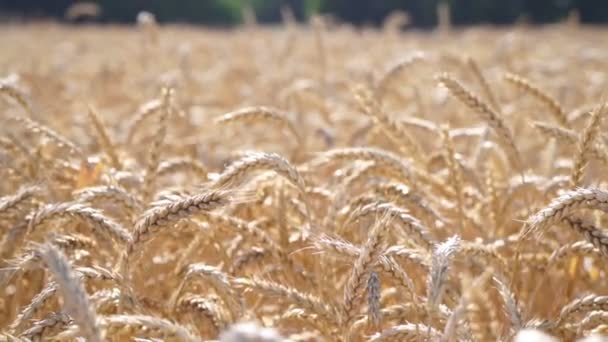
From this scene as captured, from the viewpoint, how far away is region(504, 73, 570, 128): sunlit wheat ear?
6.79 feet

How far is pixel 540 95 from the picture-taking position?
2.09 m

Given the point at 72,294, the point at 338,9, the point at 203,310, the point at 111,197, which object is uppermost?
the point at 72,294

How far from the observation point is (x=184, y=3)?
34281mm

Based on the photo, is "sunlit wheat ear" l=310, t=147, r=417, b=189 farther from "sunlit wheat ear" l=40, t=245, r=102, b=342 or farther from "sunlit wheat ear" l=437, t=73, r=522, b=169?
"sunlit wheat ear" l=40, t=245, r=102, b=342

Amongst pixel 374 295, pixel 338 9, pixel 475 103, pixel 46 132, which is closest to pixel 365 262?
pixel 374 295

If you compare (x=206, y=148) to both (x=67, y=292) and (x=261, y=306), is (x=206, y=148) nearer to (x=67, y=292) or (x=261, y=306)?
(x=261, y=306)

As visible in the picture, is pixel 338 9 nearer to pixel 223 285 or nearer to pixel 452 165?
pixel 452 165

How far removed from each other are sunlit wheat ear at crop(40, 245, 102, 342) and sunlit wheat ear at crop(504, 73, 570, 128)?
5.06ft

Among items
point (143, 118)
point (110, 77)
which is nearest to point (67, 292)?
point (143, 118)

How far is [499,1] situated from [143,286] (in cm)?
3049

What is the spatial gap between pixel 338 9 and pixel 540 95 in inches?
1339

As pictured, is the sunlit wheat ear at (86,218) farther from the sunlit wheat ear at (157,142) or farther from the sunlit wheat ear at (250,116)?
the sunlit wheat ear at (250,116)

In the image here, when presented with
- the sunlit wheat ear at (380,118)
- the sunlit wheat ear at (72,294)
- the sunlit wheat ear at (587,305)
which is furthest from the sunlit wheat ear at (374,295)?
the sunlit wheat ear at (380,118)

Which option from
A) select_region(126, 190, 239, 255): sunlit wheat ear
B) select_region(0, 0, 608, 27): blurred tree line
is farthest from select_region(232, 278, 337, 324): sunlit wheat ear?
select_region(0, 0, 608, 27): blurred tree line
